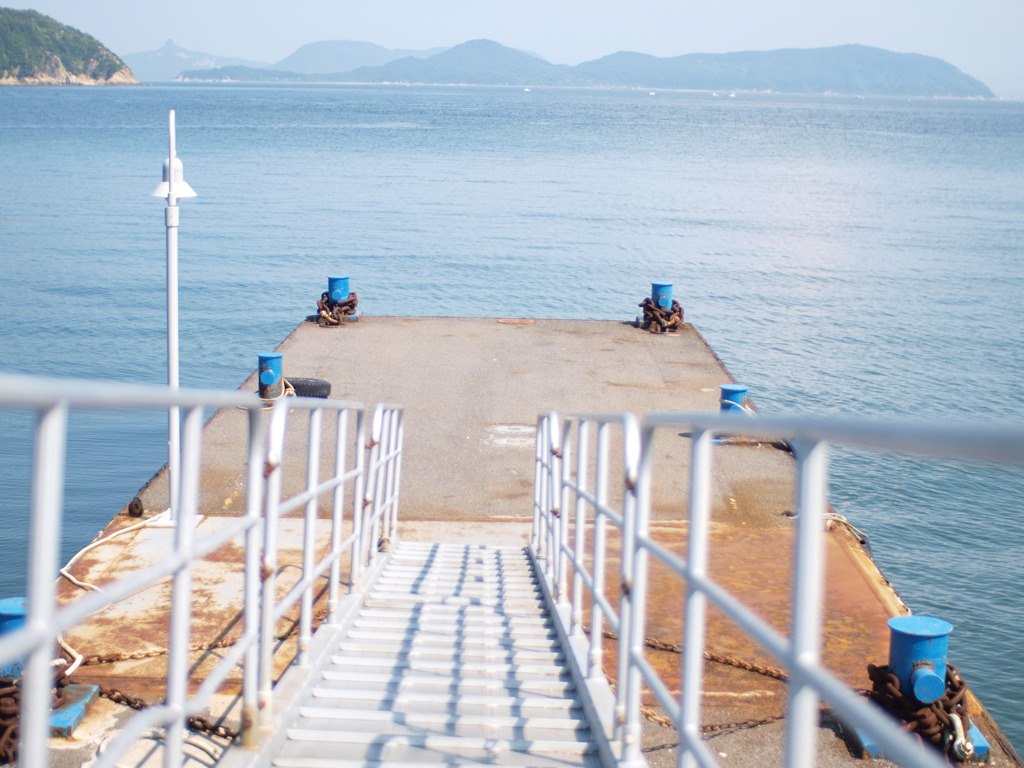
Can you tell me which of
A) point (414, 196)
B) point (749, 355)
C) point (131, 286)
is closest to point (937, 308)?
point (749, 355)

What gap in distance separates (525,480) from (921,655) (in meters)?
4.74

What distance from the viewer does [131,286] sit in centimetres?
2489

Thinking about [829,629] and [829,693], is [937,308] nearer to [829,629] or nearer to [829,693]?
[829,629]

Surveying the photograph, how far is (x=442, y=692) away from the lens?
3.92 metres

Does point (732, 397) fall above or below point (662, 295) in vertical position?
below

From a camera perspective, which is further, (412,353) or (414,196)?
(414,196)

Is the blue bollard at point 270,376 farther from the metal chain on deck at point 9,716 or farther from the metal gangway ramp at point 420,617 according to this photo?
the metal chain on deck at point 9,716

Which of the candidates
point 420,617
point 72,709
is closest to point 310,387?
point 420,617

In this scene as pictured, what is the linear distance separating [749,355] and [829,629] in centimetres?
1386

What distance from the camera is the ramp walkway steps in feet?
10.8

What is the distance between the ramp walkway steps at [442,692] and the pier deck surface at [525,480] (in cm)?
84

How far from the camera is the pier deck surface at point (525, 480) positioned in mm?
5445

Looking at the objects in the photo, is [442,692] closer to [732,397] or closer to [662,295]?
[732,397]

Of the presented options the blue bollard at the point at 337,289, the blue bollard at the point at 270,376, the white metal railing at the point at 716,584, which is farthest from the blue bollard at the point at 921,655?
the blue bollard at the point at 337,289
